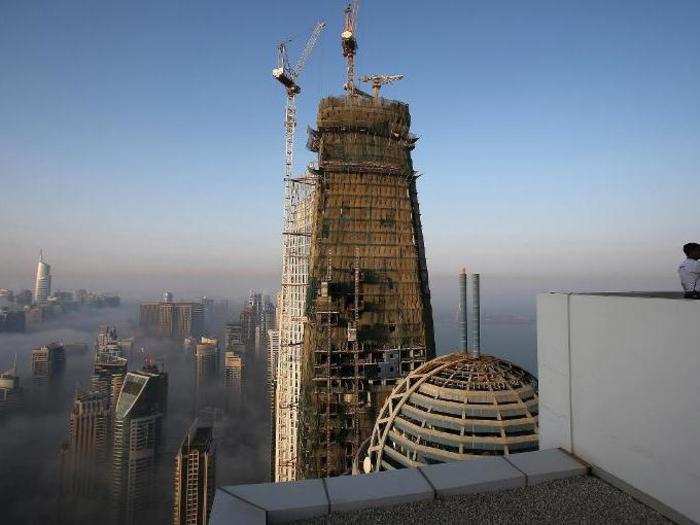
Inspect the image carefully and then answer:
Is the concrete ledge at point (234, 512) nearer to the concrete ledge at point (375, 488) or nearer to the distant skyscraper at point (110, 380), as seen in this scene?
the concrete ledge at point (375, 488)

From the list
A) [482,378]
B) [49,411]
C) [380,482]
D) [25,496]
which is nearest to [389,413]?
[482,378]

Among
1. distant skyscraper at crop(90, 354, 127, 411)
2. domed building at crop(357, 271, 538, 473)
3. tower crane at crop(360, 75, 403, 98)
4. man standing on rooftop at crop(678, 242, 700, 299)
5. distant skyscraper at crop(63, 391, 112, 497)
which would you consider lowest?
distant skyscraper at crop(63, 391, 112, 497)

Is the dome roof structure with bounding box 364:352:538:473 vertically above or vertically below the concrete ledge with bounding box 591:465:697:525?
below

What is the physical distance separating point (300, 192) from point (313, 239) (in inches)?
1005

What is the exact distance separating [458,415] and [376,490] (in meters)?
29.5

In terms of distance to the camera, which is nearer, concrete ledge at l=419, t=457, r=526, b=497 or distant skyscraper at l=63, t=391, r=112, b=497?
concrete ledge at l=419, t=457, r=526, b=497

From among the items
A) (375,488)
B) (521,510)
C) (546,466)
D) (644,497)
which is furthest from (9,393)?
(644,497)

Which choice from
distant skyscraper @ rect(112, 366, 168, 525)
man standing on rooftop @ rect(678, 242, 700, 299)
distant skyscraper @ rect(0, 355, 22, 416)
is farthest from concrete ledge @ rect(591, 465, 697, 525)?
distant skyscraper @ rect(0, 355, 22, 416)

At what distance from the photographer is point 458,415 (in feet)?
107

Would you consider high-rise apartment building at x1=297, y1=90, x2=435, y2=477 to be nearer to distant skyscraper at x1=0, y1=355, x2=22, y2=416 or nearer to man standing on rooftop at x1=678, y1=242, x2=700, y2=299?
man standing on rooftop at x1=678, y1=242, x2=700, y2=299

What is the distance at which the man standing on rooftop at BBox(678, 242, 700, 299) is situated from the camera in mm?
7609

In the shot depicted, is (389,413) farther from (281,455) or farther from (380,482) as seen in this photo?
(281,455)

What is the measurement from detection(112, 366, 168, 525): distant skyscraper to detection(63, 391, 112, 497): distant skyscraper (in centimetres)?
556

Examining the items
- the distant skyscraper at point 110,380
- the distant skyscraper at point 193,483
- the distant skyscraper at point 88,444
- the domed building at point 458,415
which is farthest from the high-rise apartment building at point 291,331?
the distant skyscraper at point 110,380
